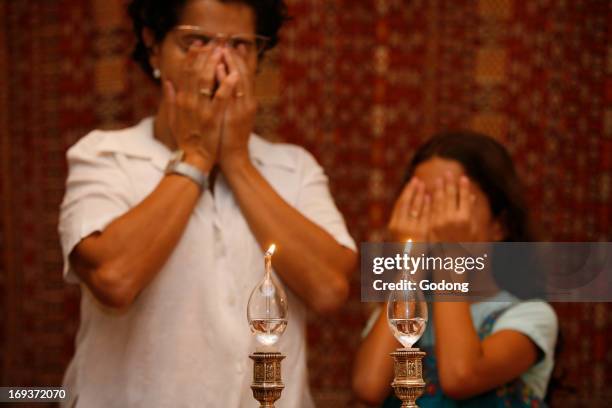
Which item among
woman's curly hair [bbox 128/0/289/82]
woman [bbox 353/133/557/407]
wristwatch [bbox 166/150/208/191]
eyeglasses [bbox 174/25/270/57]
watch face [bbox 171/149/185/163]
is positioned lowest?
woman [bbox 353/133/557/407]

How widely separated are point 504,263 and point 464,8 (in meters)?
1.86

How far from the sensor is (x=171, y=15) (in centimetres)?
197

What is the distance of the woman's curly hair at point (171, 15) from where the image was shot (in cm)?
196

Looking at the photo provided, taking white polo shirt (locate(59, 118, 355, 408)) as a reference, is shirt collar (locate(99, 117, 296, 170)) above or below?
above

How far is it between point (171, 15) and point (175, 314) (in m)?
0.55

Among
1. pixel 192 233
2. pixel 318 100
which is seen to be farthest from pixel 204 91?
pixel 318 100

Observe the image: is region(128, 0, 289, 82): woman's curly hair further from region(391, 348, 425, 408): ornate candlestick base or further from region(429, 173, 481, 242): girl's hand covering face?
region(391, 348, 425, 408): ornate candlestick base

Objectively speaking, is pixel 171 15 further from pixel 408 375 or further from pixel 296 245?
pixel 408 375

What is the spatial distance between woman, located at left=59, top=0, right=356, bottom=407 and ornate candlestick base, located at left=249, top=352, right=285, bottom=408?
15.5 inches

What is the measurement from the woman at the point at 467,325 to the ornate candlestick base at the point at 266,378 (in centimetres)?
54

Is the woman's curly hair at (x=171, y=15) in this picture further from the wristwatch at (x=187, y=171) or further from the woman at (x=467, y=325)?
the woman at (x=467, y=325)

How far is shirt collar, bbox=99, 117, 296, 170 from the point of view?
76.1 inches

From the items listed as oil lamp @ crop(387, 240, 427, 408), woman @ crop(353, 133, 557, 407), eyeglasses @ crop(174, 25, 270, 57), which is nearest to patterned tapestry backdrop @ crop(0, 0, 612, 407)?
woman @ crop(353, 133, 557, 407)

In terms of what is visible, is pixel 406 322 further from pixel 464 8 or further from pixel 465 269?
pixel 464 8
